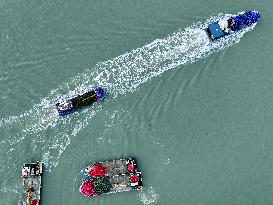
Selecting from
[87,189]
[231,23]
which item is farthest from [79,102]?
[231,23]

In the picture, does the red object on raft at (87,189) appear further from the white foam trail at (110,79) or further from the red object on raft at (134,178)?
the red object on raft at (134,178)

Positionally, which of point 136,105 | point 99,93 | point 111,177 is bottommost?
point 111,177

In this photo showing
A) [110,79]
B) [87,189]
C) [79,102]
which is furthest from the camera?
[110,79]

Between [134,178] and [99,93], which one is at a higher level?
[99,93]

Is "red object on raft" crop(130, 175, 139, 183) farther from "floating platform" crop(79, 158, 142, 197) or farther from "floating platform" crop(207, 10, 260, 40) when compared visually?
"floating platform" crop(207, 10, 260, 40)

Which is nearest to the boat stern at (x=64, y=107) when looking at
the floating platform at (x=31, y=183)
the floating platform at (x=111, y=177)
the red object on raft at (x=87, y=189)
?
the floating platform at (x=31, y=183)

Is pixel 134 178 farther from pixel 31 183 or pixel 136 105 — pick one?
pixel 31 183

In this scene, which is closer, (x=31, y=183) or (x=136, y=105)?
(x=31, y=183)

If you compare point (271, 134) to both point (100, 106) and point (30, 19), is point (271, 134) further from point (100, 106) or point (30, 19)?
point (30, 19)

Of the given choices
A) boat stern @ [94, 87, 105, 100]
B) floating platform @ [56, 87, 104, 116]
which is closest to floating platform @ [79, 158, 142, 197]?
floating platform @ [56, 87, 104, 116]
